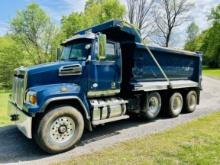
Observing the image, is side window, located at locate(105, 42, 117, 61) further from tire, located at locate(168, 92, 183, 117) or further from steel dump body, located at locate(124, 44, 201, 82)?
tire, located at locate(168, 92, 183, 117)

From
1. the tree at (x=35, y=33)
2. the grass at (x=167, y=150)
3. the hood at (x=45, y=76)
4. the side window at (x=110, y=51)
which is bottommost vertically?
the grass at (x=167, y=150)

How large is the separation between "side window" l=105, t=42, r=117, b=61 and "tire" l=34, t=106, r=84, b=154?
204 centimetres

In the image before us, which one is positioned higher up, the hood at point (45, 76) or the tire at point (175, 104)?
the hood at point (45, 76)

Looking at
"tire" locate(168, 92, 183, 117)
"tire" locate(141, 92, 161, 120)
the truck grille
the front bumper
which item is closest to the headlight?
the truck grille

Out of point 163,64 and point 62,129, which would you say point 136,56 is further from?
point 62,129

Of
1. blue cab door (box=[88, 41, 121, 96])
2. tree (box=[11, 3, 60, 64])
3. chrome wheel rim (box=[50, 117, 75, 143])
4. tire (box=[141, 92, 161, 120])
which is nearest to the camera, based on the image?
chrome wheel rim (box=[50, 117, 75, 143])

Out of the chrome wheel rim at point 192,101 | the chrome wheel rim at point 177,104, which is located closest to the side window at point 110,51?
the chrome wheel rim at point 177,104

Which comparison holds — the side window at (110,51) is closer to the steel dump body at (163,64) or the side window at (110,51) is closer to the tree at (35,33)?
the steel dump body at (163,64)

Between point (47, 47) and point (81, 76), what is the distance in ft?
101

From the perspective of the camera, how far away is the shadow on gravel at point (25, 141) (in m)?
5.64

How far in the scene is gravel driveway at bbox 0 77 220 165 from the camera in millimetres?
5581

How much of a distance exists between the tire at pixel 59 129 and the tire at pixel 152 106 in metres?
2.99

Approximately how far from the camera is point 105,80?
7.19 m

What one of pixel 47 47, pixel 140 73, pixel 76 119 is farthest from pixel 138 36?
pixel 47 47
